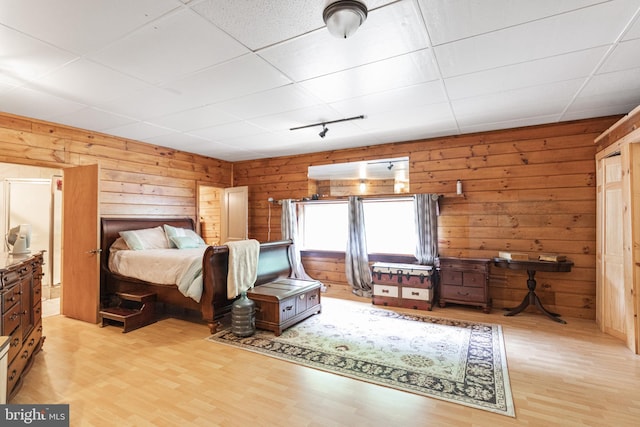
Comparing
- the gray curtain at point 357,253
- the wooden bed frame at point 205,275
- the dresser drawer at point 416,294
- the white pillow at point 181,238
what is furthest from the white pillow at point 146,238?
the dresser drawer at point 416,294

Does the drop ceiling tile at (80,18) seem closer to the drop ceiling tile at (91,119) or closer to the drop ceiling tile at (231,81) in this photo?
the drop ceiling tile at (231,81)

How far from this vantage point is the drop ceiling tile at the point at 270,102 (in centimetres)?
302

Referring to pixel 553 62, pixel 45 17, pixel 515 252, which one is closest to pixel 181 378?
pixel 45 17

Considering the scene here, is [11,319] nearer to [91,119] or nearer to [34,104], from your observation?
[34,104]

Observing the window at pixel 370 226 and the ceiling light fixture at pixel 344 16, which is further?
the window at pixel 370 226

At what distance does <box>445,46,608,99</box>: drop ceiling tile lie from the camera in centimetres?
239

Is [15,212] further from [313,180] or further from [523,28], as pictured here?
[523,28]

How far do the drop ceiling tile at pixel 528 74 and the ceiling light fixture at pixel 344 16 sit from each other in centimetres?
136

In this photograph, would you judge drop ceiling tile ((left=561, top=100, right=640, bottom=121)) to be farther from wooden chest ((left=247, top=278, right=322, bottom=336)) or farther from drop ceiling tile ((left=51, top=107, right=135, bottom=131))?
drop ceiling tile ((left=51, top=107, right=135, bottom=131))

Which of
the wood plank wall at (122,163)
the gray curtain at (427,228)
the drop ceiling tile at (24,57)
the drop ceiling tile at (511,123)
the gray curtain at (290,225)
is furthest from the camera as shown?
the gray curtain at (290,225)

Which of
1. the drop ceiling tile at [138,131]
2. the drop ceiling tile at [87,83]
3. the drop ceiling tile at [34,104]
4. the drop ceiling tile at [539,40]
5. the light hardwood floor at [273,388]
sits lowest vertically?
the light hardwood floor at [273,388]

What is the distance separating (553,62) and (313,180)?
4056mm

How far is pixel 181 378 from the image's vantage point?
2.48m

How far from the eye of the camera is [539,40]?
7.01ft
